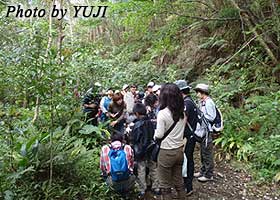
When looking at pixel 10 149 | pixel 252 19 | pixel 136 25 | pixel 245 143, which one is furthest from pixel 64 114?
pixel 252 19

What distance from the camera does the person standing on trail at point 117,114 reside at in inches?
262

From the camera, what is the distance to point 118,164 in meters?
4.32

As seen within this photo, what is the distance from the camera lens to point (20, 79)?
3904 millimetres

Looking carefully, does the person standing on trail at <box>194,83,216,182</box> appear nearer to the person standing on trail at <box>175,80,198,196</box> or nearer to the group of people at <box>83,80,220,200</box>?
the group of people at <box>83,80,220,200</box>

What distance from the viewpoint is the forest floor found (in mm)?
5215

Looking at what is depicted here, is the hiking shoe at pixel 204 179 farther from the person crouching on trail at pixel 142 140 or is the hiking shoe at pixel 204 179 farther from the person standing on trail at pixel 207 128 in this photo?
the person crouching on trail at pixel 142 140

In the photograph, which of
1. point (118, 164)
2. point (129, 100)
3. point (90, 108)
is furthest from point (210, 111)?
point (129, 100)

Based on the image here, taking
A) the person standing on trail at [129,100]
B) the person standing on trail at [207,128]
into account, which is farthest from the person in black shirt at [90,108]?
A: the person standing on trail at [207,128]

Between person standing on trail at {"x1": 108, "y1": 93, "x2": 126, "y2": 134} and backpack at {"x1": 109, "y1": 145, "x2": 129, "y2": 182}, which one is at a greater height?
person standing on trail at {"x1": 108, "y1": 93, "x2": 126, "y2": 134}

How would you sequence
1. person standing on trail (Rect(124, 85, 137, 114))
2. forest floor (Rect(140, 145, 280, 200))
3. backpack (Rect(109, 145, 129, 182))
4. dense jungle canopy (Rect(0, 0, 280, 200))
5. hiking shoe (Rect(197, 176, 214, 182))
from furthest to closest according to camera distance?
person standing on trail (Rect(124, 85, 137, 114))
hiking shoe (Rect(197, 176, 214, 182))
forest floor (Rect(140, 145, 280, 200))
backpack (Rect(109, 145, 129, 182))
dense jungle canopy (Rect(0, 0, 280, 200))

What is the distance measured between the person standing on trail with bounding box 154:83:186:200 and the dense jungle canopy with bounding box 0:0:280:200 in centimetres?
101

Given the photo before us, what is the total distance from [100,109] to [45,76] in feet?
12.5

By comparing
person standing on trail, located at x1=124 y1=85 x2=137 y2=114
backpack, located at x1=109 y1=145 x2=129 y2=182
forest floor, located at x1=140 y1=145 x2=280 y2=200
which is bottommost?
forest floor, located at x1=140 y1=145 x2=280 y2=200

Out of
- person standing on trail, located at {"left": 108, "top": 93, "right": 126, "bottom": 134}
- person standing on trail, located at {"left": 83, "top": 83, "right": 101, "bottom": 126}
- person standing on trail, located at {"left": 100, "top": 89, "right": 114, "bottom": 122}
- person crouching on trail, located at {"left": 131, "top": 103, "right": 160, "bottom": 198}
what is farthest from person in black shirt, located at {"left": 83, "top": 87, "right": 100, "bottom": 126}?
person crouching on trail, located at {"left": 131, "top": 103, "right": 160, "bottom": 198}
